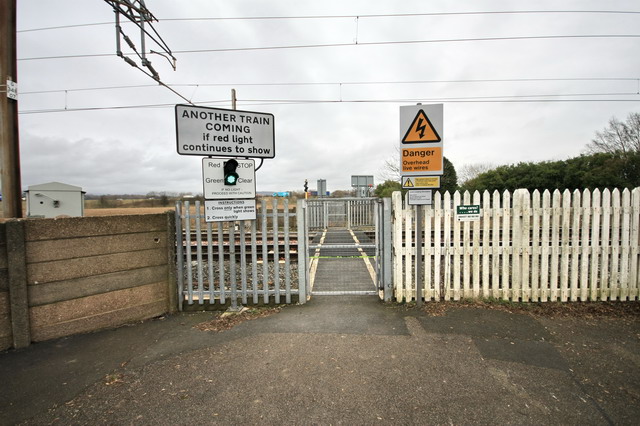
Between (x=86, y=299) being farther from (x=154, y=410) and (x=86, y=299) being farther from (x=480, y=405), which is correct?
(x=480, y=405)

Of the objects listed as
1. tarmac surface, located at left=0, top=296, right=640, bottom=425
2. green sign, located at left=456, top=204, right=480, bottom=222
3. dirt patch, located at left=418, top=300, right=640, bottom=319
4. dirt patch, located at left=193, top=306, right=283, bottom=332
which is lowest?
tarmac surface, located at left=0, top=296, right=640, bottom=425

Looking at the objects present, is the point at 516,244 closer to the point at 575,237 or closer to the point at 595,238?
the point at 575,237

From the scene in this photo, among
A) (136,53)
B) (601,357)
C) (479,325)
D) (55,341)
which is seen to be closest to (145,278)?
(55,341)

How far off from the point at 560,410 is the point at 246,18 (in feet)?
29.7

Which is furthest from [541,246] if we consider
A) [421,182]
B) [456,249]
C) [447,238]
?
[421,182]

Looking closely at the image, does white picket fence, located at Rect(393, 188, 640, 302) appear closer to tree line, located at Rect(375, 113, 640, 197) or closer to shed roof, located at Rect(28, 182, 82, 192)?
shed roof, located at Rect(28, 182, 82, 192)

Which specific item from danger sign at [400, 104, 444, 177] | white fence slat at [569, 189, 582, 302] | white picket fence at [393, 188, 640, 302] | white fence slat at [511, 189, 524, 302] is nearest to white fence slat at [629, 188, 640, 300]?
white picket fence at [393, 188, 640, 302]

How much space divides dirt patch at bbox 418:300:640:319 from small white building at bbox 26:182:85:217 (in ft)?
34.9

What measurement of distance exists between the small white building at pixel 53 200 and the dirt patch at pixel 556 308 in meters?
10.6

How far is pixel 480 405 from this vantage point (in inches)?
100

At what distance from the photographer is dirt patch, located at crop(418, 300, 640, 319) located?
431cm

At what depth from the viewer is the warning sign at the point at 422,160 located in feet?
14.9

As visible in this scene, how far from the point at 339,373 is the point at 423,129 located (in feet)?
11.8

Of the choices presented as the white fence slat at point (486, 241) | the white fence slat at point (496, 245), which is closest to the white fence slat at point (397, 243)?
the white fence slat at point (486, 241)
